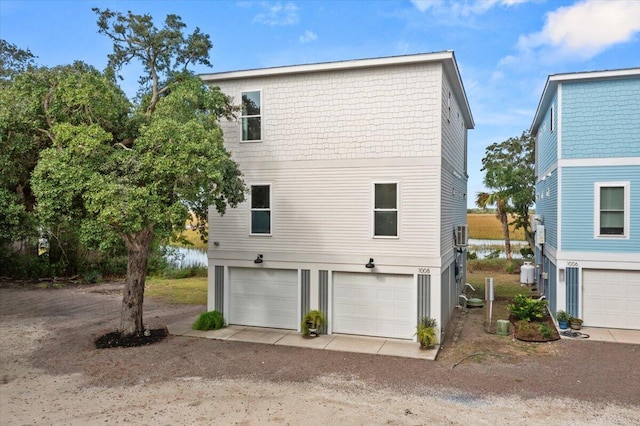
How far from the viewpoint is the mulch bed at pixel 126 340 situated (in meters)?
11.5

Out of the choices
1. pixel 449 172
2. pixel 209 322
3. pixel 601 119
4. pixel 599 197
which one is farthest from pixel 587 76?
pixel 209 322

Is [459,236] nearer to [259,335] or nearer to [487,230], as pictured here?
[259,335]

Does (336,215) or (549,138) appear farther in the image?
(549,138)

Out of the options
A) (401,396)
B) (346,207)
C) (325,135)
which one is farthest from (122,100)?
(401,396)

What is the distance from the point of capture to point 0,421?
23.9 feet

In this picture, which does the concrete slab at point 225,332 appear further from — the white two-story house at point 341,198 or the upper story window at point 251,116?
the upper story window at point 251,116

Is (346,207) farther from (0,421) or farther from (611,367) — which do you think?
(0,421)

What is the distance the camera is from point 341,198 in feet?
41.1

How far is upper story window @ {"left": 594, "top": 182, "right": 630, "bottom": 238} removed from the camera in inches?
499

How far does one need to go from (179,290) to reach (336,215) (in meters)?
12.3

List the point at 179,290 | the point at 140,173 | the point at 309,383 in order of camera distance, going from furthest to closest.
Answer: the point at 179,290
the point at 140,173
the point at 309,383

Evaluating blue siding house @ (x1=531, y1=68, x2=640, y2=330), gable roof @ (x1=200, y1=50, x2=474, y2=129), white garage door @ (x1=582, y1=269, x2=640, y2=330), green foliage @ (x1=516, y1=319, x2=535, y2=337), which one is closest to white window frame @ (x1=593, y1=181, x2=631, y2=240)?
blue siding house @ (x1=531, y1=68, x2=640, y2=330)

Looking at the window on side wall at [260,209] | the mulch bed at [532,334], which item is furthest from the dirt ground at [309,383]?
the window on side wall at [260,209]

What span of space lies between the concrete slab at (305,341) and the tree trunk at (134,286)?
13.1 ft
